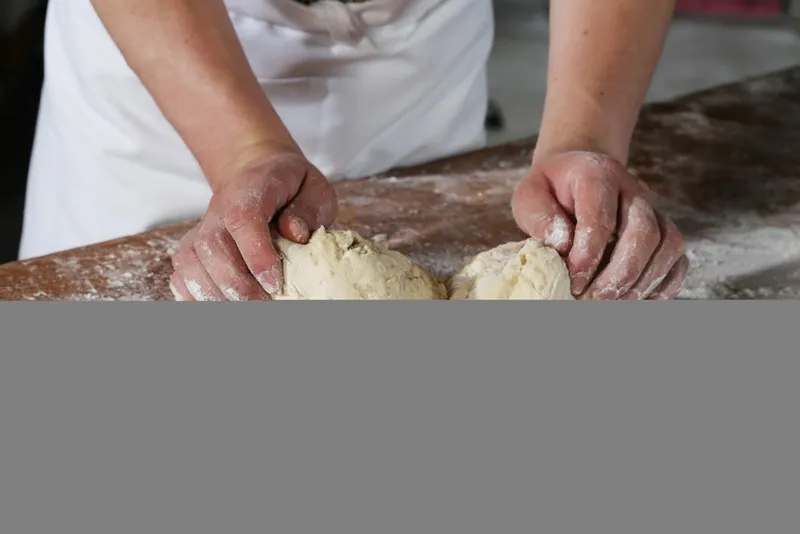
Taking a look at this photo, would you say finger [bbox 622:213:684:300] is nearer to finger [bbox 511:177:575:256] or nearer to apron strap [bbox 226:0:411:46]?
finger [bbox 511:177:575:256]

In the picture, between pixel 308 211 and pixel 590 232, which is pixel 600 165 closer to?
pixel 590 232

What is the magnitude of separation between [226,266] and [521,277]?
0.79 feet

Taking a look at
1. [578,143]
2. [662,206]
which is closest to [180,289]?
[578,143]

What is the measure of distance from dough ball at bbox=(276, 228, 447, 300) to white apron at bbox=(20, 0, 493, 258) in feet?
1.34

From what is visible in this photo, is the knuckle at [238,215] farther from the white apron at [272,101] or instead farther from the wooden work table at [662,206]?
the white apron at [272,101]

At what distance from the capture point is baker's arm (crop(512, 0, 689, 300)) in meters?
0.68

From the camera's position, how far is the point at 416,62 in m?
1.08

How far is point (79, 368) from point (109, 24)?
608 millimetres

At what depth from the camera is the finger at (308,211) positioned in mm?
679

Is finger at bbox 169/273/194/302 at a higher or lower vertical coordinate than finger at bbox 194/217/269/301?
lower

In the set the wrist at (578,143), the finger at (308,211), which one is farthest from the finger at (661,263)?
the finger at (308,211)

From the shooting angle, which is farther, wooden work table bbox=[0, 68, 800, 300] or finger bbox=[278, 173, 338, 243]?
wooden work table bbox=[0, 68, 800, 300]

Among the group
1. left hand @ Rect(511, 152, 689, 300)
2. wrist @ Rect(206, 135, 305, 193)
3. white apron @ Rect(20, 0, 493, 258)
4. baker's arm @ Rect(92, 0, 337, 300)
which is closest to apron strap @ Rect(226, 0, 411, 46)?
white apron @ Rect(20, 0, 493, 258)

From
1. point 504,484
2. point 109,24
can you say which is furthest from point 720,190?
point 504,484
